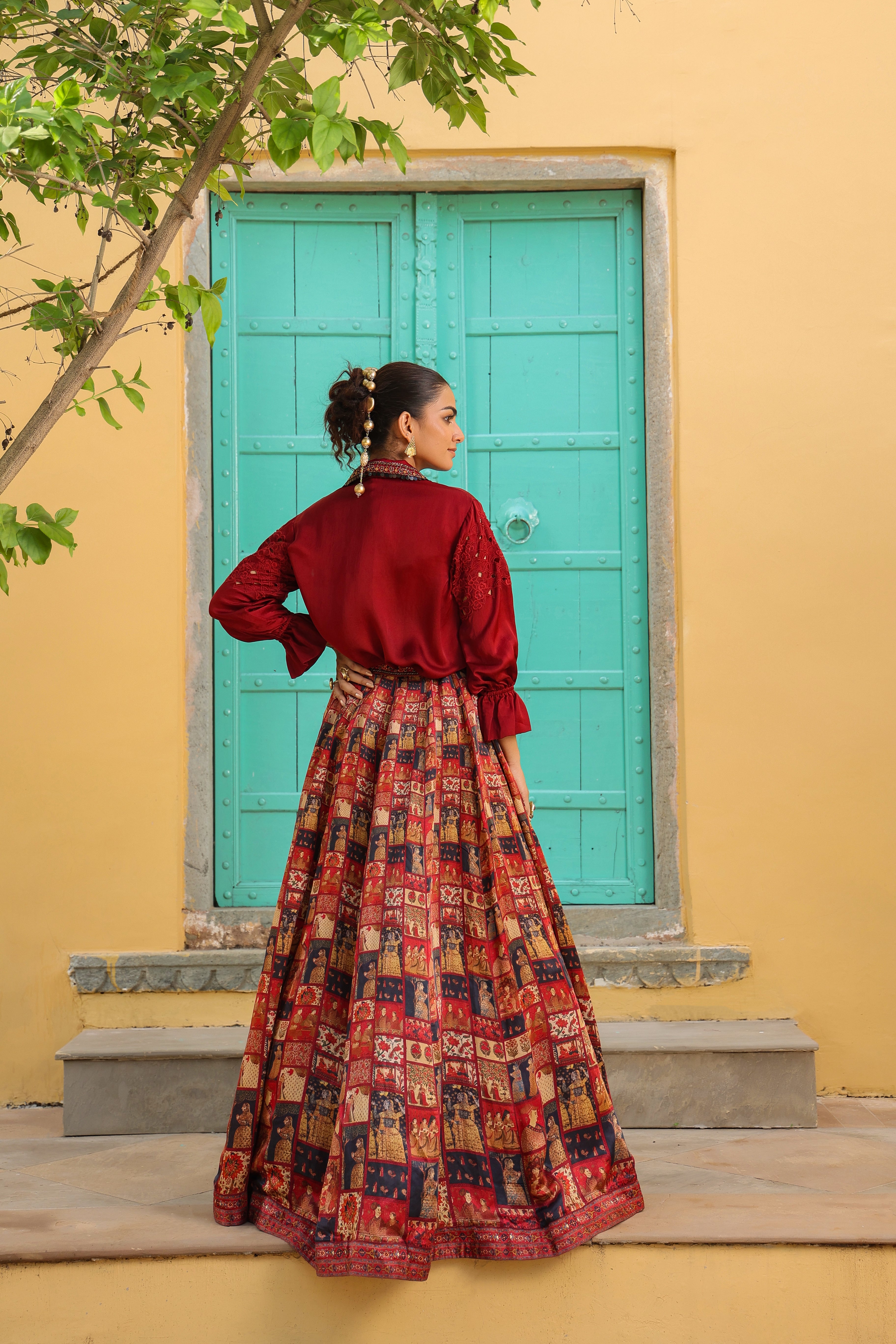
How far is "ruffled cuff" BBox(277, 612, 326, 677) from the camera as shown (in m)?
2.58

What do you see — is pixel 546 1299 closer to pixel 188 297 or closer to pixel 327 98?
pixel 188 297

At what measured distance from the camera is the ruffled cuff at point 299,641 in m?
2.58

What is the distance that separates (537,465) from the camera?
12.2 ft

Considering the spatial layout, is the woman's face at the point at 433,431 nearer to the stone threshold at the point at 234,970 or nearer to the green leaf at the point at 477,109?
the green leaf at the point at 477,109

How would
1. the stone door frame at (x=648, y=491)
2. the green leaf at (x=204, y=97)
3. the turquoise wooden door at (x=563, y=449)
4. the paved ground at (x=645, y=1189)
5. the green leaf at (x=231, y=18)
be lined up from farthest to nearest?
1. the turquoise wooden door at (x=563, y=449)
2. the stone door frame at (x=648, y=491)
3. the paved ground at (x=645, y=1189)
4. the green leaf at (x=204, y=97)
5. the green leaf at (x=231, y=18)

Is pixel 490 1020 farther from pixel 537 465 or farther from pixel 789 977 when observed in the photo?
pixel 537 465

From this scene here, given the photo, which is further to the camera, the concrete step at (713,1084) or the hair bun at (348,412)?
the concrete step at (713,1084)

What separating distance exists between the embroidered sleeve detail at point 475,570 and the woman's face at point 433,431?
180 mm

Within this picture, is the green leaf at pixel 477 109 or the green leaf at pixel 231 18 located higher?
the green leaf at pixel 477 109

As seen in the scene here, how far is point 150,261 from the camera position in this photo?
1.72m

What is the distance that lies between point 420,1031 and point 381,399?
4.35ft

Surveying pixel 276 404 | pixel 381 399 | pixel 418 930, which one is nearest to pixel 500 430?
pixel 276 404

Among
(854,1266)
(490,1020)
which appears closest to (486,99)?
Result: (490,1020)

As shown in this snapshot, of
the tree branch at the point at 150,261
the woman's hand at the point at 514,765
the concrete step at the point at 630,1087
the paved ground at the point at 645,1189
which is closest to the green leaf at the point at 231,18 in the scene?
the tree branch at the point at 150,261
